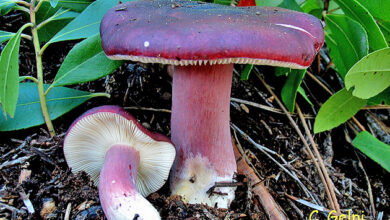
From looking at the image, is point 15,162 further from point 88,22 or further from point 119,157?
point 88,22

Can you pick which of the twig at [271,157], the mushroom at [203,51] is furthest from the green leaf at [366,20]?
the twig at [271,157]

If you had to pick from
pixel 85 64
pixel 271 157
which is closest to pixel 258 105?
pixel 271 157

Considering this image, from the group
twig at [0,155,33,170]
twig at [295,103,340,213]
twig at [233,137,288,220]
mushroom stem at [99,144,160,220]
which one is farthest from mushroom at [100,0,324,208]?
twig at [0,155,33,170]

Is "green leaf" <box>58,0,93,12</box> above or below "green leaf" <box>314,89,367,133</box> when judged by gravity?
above

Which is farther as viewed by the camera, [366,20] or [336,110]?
[336,110]

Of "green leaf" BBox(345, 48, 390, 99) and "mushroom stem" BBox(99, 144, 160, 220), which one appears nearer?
"mushroom stem" BBox(99, 144, 160, 220)

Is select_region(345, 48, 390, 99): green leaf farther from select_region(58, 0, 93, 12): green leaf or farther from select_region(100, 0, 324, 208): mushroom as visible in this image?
select_region(58, 0, 93, 12): green leaf

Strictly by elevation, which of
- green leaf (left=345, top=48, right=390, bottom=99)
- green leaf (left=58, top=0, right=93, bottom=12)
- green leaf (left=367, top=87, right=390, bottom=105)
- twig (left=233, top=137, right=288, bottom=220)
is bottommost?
twig (left=233, top=137, right=288, bottom=220)

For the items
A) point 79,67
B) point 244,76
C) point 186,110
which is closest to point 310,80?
point 244,76
